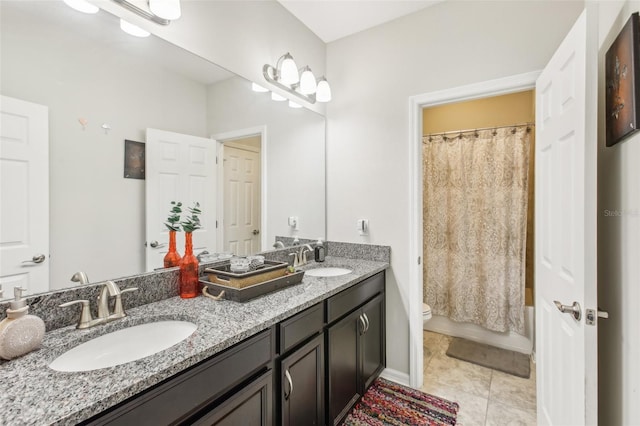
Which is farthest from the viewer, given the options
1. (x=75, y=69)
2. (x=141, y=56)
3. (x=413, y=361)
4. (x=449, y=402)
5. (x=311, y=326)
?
(x=413, y=361)

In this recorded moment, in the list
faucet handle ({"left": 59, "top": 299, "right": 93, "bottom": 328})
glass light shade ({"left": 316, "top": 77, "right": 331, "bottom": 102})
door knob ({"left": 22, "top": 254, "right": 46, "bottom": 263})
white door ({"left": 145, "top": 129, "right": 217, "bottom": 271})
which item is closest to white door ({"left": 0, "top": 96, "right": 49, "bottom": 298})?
door knob ({"left": 22, "top": 254, "right": 46, "bottom": 263})

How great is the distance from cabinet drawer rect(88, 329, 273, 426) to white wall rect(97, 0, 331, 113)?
4.57 feet

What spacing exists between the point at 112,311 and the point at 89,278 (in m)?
0.16

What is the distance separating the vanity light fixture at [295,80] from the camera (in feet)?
6.69

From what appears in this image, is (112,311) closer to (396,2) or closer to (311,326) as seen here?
(311,326)

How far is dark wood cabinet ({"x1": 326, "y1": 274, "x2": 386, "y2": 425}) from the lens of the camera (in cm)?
163

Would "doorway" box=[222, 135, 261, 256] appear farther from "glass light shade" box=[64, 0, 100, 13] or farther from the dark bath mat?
the dark bath mat

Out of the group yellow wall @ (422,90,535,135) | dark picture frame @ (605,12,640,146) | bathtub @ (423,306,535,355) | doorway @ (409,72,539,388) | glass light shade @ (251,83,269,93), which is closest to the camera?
dark picture frame @ (605,12,640,146)

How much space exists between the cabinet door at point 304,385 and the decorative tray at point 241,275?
37cm

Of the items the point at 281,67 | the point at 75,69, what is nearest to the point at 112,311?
the point at 75,69

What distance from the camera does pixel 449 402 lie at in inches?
78.6

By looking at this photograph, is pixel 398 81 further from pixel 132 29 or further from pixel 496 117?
pixel 132 29

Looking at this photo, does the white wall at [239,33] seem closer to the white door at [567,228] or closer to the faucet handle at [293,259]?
the faucet handle at [293,259]

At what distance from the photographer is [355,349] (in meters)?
1.85
